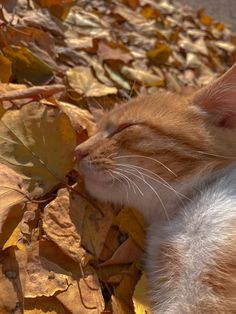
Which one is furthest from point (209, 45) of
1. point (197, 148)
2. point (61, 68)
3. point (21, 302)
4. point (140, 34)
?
point (21, 302)

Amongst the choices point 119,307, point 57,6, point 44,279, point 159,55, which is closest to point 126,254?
point 119,307

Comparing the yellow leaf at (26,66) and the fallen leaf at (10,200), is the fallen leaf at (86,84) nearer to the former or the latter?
the yellow leaf at (26,66)

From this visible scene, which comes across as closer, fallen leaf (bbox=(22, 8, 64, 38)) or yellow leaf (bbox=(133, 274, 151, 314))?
yellow leaf (bbox=(133, 274, 151, 314))

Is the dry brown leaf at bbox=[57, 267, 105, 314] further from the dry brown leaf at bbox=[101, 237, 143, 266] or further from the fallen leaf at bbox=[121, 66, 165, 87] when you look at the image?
the fallen leaf at bbox=[121, 66, 165, 87]

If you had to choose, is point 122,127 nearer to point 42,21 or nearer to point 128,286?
point 128,286

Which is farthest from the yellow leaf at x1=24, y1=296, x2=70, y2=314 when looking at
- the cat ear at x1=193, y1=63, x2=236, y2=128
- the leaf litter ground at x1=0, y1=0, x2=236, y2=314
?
the cat ear at x1=193, y1=63, x2=236, y2=128

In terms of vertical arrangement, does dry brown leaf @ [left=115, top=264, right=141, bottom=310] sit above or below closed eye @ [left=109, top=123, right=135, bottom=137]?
below

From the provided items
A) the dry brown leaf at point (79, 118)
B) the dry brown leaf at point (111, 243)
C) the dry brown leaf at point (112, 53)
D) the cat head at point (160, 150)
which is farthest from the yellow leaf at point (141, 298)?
the dry brown leaf at point (112, 53)
